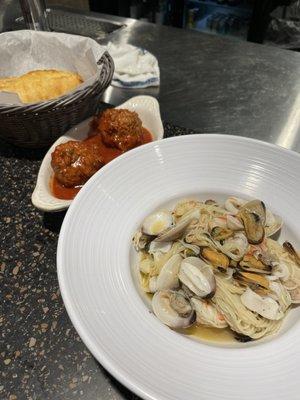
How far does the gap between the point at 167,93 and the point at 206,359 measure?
5.48ft

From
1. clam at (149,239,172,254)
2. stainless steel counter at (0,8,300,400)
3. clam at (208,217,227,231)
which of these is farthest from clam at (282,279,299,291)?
stainless steel counter at (0,8,300,400)

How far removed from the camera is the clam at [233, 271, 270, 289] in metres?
1.08

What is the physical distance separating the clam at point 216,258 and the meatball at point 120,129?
64 centimetres

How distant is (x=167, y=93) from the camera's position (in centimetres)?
218

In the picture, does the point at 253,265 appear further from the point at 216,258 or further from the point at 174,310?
the point at 174,310

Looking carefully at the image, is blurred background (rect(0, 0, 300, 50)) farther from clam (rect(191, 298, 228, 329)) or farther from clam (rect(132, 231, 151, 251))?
clam (rect(191, 298, 228, 329))

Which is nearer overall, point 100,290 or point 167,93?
point 100,290

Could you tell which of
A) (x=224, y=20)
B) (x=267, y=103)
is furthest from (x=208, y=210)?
(x=224, y=20)

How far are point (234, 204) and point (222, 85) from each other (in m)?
1.25

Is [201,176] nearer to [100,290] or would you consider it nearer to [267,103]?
[100,290]

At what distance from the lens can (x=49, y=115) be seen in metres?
1.45

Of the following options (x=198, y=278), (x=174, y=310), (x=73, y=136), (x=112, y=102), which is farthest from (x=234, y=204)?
(x=112, y=102)

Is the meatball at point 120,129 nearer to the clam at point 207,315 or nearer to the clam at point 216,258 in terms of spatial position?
the clam at point 216,258

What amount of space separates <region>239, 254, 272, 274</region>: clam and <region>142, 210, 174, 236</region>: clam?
0.87 feet
